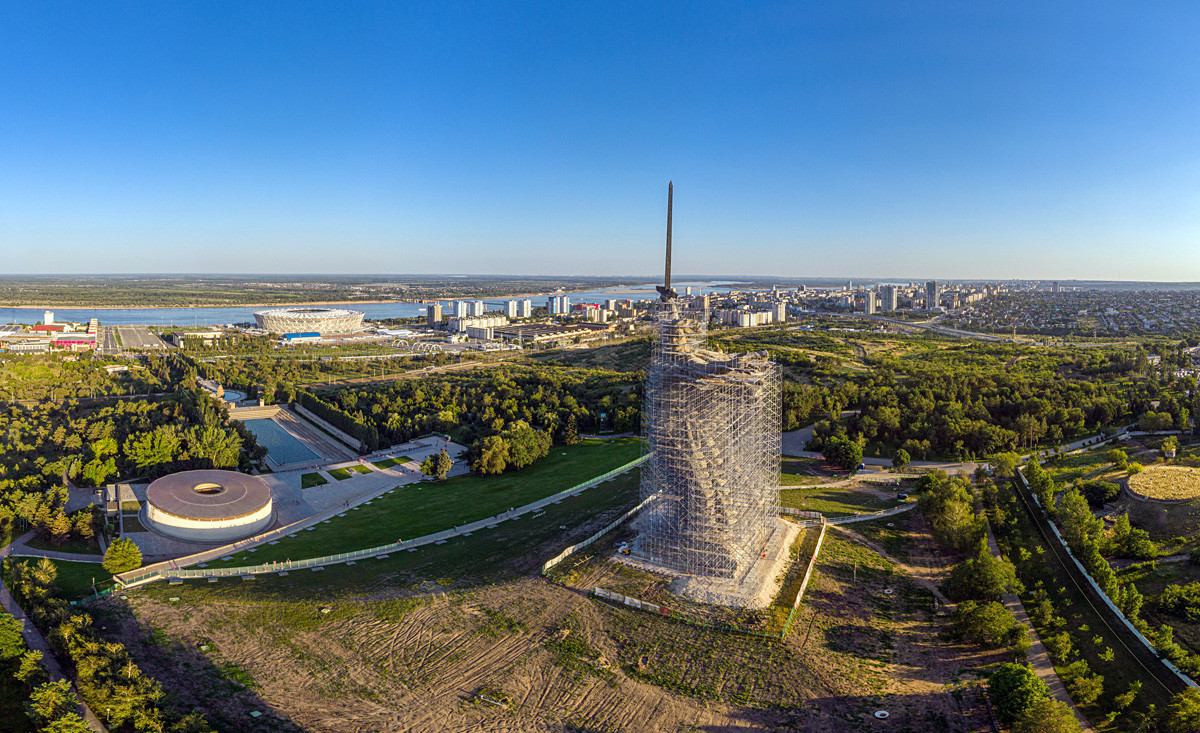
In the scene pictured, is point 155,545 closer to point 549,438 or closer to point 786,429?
point 549,438

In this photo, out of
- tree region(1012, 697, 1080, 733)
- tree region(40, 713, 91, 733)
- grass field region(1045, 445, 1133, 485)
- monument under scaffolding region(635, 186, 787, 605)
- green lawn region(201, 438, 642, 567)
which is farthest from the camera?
grass field region(1045, 445, 1133, 485)

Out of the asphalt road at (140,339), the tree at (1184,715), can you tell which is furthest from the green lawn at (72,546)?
the asphalt road at (140,339)

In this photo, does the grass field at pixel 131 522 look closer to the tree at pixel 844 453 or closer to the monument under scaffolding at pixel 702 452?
the monument under scaffolding at pixel 702 452

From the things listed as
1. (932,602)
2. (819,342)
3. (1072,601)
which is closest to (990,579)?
(932,602)

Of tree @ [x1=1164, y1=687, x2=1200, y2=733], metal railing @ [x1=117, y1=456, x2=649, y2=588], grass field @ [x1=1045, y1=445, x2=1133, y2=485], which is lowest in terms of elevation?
metal railing @ [x1=117, y1=456, x2=649, y2=588]

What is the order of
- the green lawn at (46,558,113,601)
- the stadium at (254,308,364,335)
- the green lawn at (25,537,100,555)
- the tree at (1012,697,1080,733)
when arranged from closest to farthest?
the tree at (1012,697,1080,733)
the green lawn at (46,558,113,601)
the green lawn at (25,537,100,555)
the stadium at (254,308,364,335)

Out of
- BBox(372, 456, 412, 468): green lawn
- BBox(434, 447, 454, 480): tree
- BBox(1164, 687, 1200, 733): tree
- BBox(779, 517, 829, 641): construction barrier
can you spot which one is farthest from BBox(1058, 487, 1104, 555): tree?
BBox(372, 456, 412, 468): green lawn

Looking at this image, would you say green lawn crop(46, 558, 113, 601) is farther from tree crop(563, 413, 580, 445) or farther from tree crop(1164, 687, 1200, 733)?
tree crop(1164, 687, 1200, 733)
